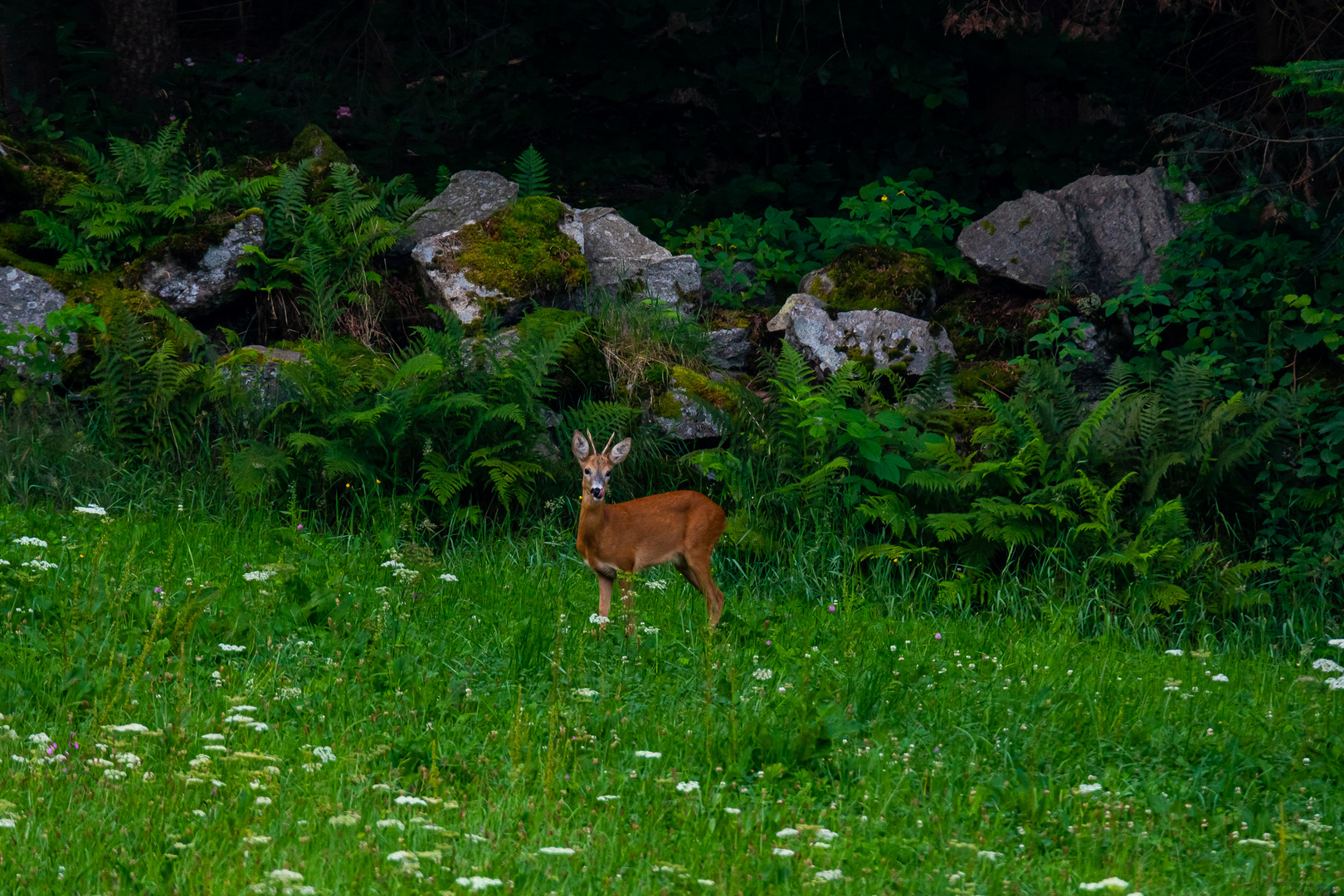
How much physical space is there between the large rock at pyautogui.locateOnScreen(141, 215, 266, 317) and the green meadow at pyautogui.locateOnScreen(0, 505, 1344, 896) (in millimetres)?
3050

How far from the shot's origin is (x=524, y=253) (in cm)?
980

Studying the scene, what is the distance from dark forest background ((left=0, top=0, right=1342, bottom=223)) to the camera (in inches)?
472

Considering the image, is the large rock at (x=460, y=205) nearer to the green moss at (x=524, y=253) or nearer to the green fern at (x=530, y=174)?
the green fern at (x=530, y=174)

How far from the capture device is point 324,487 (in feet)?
27.4

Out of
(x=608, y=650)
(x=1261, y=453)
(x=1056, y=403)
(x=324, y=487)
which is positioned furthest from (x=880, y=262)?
(x=608, y=650)

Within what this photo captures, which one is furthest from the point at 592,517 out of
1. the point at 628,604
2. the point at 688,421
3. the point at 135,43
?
the point at 135,43

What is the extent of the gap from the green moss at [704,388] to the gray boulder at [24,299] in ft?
14.7

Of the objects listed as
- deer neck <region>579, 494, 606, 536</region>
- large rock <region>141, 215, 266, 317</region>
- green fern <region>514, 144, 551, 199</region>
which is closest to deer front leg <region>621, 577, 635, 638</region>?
deer neck <region>579, 494, 606, 536</region>

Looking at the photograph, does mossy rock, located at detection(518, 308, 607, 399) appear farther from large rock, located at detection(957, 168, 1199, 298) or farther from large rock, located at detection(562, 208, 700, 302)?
large rock, located at detection(957, 168, 1199, 298)

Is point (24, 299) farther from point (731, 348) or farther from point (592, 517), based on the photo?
point (592, 517)

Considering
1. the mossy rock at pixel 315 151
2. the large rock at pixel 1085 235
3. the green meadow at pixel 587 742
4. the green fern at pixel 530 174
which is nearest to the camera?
the green meadow at pixel 587 742

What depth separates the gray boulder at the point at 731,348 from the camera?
32.2ft

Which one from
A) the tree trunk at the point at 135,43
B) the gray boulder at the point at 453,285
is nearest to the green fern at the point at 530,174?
the gray boulder at the point at 453,285

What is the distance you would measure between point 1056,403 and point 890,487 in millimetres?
1362
